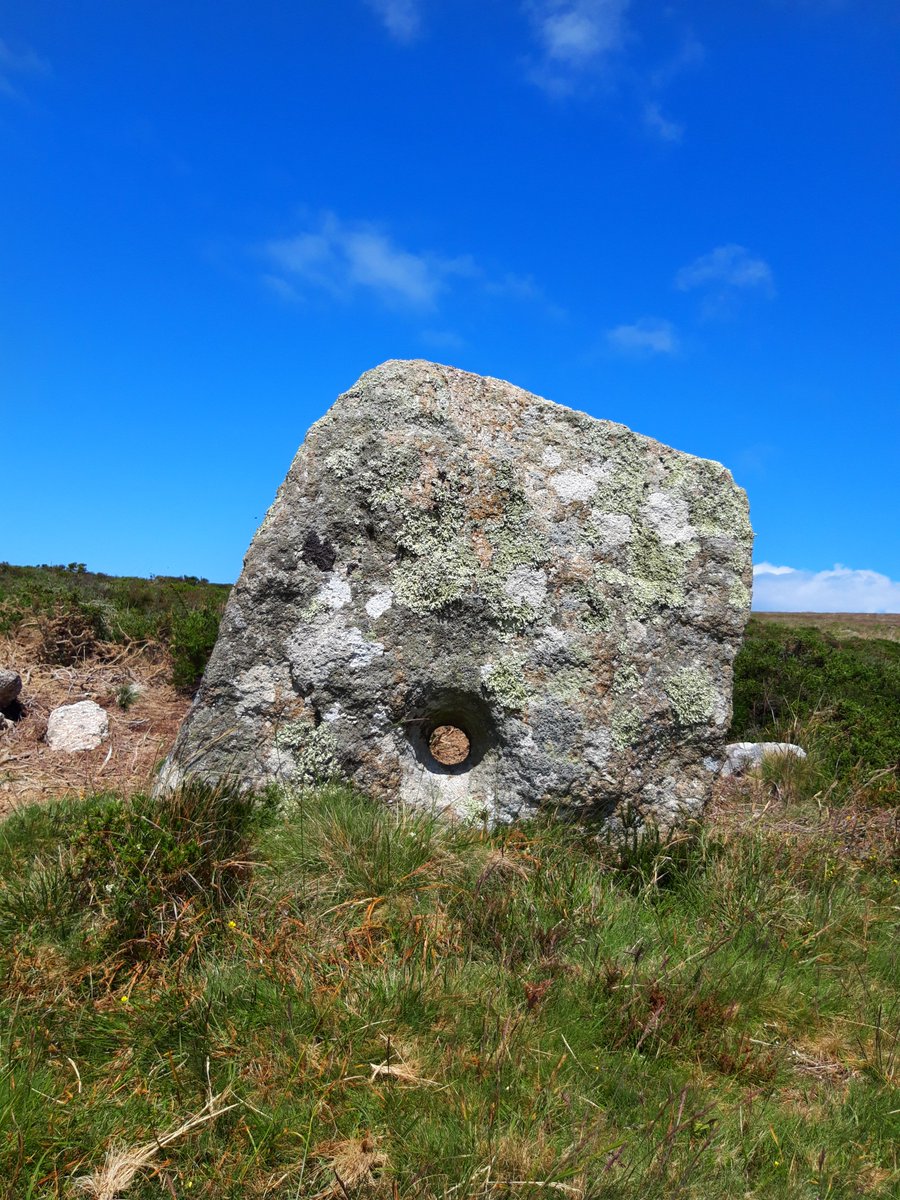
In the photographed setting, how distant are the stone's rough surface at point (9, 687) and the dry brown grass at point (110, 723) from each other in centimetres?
15

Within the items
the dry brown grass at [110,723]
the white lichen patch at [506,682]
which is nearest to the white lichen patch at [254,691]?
the dry brown grass at [110,723]

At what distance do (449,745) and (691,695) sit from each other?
1.73 meters

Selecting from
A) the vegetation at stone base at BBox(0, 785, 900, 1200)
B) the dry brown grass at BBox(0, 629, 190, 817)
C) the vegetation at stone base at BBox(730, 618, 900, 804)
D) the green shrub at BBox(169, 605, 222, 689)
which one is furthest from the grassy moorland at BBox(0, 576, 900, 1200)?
the green shrub at BBox(169, 605, 222, 689)

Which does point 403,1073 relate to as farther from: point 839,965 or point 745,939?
point 839,965

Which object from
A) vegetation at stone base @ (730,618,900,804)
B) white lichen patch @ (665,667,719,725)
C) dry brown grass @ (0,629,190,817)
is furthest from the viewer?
vegetation at stone base @ (730,618,900,804)

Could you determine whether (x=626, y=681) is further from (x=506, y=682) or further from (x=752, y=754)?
(x=752, y=754)

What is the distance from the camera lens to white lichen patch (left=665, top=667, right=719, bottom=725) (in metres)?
5.13

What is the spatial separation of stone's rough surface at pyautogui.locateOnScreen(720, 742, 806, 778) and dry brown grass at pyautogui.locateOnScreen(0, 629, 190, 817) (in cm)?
467

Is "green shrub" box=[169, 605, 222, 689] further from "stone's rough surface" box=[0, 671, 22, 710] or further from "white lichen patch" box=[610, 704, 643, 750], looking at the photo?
"white lichen patch" box=[610, 704, 643, 750]

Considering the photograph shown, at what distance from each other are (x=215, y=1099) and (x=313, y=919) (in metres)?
1.03

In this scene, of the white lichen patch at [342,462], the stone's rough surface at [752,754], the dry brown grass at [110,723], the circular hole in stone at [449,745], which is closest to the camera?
the white lichen patch at [342,462]

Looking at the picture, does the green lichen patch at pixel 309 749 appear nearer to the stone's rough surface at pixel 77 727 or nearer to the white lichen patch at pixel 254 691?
the white lichen patch at pixel 254 691

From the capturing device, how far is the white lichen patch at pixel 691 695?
5.13 metres

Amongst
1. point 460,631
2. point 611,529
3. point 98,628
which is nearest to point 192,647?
point 98,628
